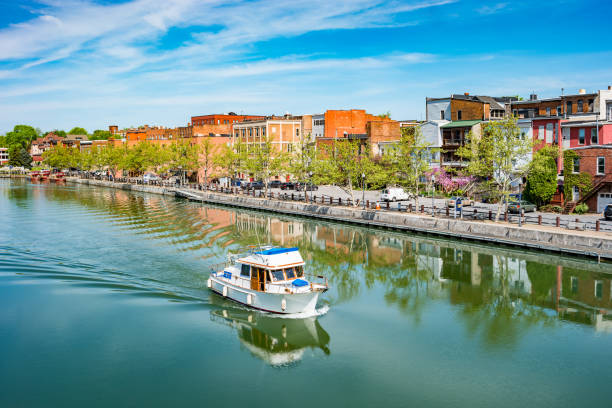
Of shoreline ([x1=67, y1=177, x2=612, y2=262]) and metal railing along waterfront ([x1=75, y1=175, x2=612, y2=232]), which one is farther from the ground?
metal railing along waterfront ([x1=75, y1=175, x2=612, y2=232])

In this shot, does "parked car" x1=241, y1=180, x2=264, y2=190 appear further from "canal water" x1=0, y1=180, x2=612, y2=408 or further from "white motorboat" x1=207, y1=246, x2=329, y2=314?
"white motorboat" x1=207, y1=246, x2=329, y2=314

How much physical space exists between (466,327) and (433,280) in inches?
385

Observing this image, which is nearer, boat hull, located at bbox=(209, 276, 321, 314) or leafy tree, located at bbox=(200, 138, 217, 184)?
boat hull, located at bbox=(209, 276, 321, 314)

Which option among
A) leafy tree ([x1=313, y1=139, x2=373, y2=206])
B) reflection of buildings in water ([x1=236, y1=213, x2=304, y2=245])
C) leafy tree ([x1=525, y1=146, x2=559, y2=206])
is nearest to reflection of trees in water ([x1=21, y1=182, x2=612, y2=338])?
reflection of buildings in water ([x1=236, y1=213, x2=304, y2=245])

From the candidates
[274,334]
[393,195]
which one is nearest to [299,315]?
[274,334]

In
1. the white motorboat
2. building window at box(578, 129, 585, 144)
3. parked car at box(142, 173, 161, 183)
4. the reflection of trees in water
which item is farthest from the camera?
parked car at box(142, 173, 161, 183)

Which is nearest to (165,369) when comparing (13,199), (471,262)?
(471,262)

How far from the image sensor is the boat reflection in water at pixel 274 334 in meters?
24.5

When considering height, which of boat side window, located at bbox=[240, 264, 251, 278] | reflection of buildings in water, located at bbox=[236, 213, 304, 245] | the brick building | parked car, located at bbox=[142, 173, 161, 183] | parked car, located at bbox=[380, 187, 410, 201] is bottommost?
reflection of buildings in water, located at bbox=[236, 213, 304, 245]

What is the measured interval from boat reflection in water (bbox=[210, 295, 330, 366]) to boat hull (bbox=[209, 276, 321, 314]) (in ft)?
1.50

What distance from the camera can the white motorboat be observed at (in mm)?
27500

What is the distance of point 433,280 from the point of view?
1468 inches

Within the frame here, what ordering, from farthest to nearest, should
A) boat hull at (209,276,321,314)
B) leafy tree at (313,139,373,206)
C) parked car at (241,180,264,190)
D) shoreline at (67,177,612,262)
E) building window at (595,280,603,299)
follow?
1. parked car at (241,180,264,190)
2. leafy tree at (313,139,373,206)
3. shoreline at (67,177,612,262)
4. building window at (595,280,603,299)
5. boat hull at (209,276,321,314)

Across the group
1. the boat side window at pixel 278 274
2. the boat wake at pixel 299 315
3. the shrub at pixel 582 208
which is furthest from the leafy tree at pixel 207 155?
the boat wake at pixel 299 315
